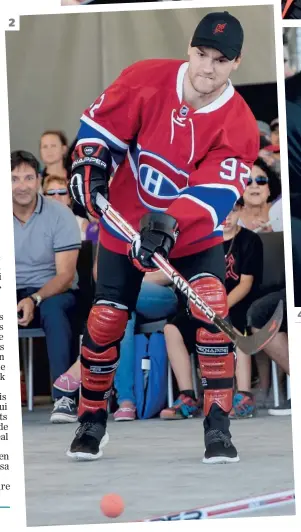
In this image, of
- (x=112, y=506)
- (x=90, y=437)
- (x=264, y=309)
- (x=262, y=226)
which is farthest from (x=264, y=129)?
(x=112, y=506)

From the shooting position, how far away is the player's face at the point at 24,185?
4.32 meters

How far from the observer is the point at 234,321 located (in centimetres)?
450

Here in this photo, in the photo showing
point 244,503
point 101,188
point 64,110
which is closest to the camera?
point 244,503

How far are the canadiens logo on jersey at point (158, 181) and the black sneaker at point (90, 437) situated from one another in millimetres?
→ 766

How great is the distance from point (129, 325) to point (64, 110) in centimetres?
85

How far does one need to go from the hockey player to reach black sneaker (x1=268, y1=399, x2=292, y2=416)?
20 centimetres

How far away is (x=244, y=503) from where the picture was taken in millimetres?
3854

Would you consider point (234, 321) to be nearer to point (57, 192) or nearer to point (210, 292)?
point (210, 292)

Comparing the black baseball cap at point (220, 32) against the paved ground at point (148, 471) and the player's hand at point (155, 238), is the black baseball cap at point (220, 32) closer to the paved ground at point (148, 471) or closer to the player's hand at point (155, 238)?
the player's hand at point (155, 238)

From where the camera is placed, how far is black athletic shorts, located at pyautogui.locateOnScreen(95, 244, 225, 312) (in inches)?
165

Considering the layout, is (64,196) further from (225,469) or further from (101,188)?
(225,469)

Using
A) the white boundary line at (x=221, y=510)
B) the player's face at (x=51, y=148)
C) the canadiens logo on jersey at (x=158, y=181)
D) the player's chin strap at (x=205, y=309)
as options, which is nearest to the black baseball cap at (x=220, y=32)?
the canadiens logo on jersey at (x=158, y=181)

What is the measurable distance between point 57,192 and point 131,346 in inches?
25.9

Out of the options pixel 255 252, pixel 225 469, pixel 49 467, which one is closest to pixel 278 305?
pixel 255 252
